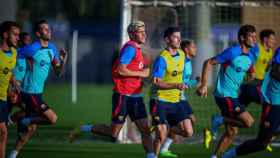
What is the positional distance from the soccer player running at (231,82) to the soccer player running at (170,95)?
449 mm

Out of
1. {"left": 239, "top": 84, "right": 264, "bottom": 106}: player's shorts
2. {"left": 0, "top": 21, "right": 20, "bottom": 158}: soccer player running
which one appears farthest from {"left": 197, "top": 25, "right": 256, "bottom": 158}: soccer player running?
{"left": 239, "top": 84, "right": 264, "bottom": 106}: player's shorts

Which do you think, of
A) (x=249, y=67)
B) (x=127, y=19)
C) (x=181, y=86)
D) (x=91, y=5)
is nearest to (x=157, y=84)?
(x=181, y=86)

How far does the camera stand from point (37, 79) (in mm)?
15961

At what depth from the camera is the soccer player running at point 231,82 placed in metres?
15.5

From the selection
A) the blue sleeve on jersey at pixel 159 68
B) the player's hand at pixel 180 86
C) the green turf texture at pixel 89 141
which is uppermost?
the blue sleeve on jersey at pixel 159 68

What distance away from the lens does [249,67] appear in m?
16.2

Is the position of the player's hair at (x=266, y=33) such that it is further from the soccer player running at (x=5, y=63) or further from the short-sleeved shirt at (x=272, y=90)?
the soccer player running at (x=5, y=63)

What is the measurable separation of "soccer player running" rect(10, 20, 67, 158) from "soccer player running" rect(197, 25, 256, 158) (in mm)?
2439

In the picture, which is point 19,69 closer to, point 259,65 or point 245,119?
point 245,119

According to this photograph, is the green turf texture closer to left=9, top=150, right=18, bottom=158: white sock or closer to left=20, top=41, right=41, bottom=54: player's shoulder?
left=9, top=150, right=18, bottom=158: white sock

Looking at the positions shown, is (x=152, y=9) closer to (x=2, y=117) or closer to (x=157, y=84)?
(x=157, y=84)

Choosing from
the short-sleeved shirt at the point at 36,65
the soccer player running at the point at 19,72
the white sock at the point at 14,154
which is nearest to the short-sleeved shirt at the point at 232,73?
the short-sleeved shirt at the point at 36,65

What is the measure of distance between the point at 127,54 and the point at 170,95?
1.09m

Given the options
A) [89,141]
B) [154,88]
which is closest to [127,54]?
[154,88]
